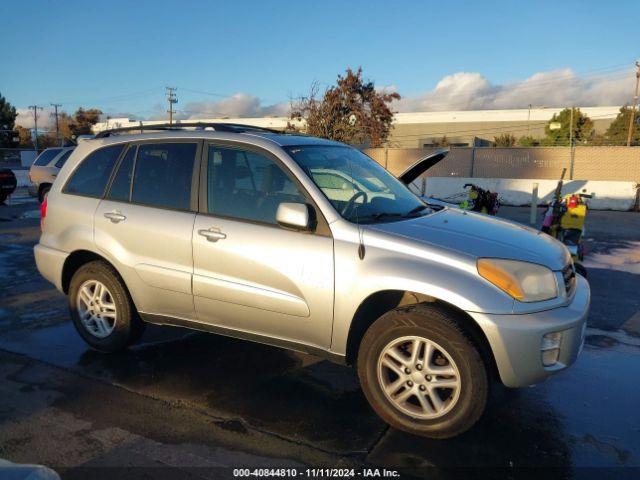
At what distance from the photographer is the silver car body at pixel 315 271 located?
3156mm

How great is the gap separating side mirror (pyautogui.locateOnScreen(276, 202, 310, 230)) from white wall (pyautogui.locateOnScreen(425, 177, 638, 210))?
47.8ft

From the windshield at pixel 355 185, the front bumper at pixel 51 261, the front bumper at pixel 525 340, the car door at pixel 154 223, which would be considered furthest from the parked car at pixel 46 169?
the front bumper at pixel 525 340

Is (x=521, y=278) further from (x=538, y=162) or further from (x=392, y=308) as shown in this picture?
(x=538, y=162)

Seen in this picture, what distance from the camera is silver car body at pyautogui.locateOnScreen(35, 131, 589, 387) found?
124 inches

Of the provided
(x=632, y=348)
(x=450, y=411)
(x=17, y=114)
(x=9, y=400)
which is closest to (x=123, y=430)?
(x=9, y=400)

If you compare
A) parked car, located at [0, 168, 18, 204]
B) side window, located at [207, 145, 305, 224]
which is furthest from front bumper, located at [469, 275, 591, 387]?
parked car, located at [0, 168, 18, 204]

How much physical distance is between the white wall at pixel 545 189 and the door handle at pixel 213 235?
47.1ft

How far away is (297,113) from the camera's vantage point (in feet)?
92.4

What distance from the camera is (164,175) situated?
4305mm

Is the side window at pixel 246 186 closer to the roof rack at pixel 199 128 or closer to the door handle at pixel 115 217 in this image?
the roof rack at pixel 199 128

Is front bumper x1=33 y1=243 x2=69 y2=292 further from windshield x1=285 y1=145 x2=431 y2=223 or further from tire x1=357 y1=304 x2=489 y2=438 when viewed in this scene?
tire x1=357 y1=304 x2=489 y2=438

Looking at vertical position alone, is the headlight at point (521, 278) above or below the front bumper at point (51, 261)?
above

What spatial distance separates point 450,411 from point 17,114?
74.4 meters

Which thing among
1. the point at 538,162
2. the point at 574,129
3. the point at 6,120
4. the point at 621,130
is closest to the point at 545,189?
the point at 538,162
